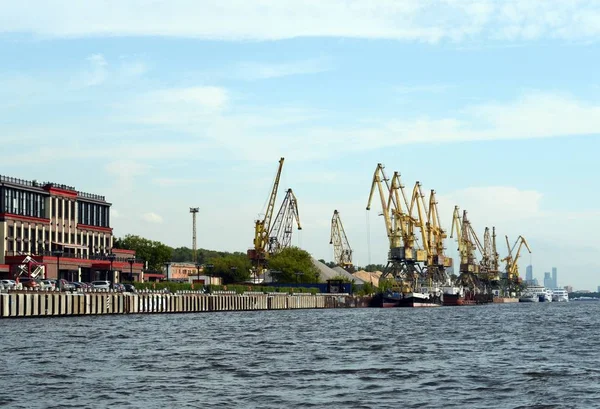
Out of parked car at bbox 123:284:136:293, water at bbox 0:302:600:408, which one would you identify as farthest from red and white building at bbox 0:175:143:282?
water at bbox 0:302:600:408

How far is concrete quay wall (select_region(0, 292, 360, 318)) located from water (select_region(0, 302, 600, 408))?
1779 cm

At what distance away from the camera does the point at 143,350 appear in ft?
188

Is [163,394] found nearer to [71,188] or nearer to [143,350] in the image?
[143,350]

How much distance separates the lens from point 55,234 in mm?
164875

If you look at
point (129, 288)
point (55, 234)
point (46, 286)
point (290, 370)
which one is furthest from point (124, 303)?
point (290, 370)

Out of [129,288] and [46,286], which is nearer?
[46,286]

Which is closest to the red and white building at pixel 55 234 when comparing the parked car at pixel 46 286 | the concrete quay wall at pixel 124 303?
the concrete quay wall at pixel 124 303

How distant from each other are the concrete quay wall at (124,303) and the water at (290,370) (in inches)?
700

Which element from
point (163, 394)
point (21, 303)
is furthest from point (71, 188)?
point (163, 394)

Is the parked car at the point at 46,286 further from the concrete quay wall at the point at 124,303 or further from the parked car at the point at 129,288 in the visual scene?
the parked car at the point at 129,288

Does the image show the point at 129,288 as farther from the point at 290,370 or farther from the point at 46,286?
the point at 290,370

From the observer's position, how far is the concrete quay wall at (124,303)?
92.6 metres

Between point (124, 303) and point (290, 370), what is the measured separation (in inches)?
2793

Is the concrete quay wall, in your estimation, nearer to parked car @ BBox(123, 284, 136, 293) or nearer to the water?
parked car @ BBox(123, 284, 136, 293)
